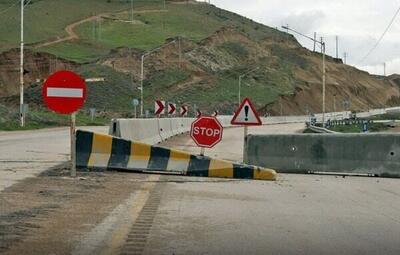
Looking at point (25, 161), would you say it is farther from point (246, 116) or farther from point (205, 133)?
point (246, 116)

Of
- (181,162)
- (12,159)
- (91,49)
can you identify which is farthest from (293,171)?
(91,49)

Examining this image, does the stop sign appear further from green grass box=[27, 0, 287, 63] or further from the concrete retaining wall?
green grass box=[27, 0, 287, 63]

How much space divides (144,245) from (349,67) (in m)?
156

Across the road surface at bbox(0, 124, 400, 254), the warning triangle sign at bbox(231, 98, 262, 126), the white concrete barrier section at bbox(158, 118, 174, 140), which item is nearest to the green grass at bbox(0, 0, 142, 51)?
the white concrete barrier section at bbox(158, 118, 174, 140)

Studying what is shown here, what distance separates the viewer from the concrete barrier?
1753 centimetres

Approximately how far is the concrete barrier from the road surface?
1608 millimetres

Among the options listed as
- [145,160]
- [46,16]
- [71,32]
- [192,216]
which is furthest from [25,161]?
[46,16]

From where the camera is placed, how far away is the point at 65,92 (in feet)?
47.5

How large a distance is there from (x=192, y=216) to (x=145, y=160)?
18.4 feet

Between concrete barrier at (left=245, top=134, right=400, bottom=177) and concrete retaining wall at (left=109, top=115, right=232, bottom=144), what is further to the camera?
concrete retaining wall at (left=109, top=115, right=232, bottom=144)

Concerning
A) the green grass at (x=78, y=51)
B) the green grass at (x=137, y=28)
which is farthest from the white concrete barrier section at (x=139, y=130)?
the green grass at (x=137, y=28)

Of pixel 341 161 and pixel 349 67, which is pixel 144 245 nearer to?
pixel 341 161

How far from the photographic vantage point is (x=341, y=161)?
17.9 metres

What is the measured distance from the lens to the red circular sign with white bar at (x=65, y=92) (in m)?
14.4
